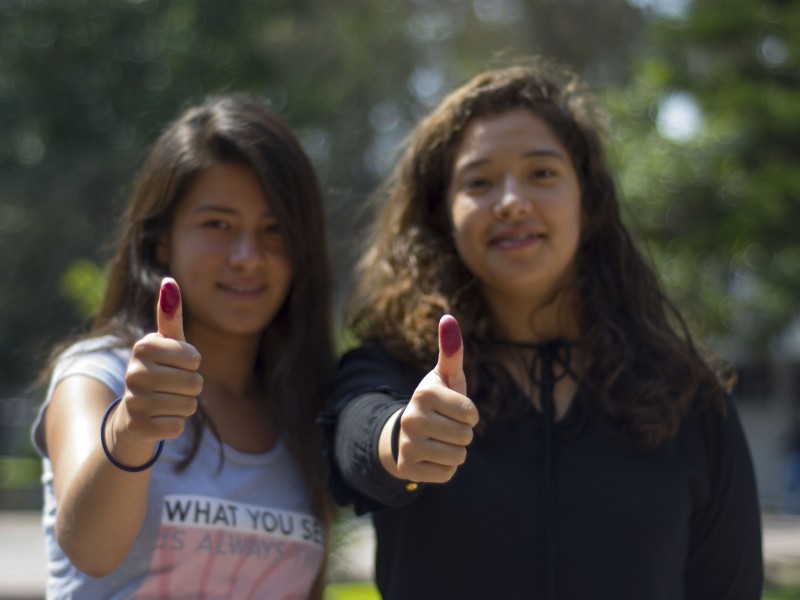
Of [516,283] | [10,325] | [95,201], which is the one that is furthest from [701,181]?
[10,325]

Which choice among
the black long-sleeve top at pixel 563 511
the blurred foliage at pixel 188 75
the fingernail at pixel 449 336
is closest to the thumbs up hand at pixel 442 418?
the fingernail at pixel 449 336

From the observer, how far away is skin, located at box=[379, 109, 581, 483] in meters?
2.33

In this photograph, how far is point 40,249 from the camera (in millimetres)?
15789

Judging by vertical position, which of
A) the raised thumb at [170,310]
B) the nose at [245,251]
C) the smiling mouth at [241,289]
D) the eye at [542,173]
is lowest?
the raised thumb at [170,310]

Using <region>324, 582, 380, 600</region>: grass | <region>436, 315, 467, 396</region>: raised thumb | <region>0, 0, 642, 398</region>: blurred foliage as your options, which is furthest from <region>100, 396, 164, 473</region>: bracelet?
<region>0, 0, 642, 398</region>: blurred foliage

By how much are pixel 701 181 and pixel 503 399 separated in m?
5.43

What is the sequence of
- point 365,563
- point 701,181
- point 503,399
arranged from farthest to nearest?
1. point 365,563
2. point 701,181
3. point 503,399

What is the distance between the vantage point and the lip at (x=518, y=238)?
232 centimetres

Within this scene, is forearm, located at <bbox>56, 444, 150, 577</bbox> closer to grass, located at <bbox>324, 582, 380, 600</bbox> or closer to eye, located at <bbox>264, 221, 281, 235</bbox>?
eye, located at <bbox>264, 221, 281, 235</bbox>

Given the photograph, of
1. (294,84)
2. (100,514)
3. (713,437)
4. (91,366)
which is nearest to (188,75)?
(294,84)

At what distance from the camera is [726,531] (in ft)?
7.54

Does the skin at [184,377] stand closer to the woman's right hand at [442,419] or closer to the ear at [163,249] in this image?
the ear at [163,249]

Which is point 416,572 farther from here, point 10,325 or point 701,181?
point 10,325

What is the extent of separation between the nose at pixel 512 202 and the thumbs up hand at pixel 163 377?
86cm
